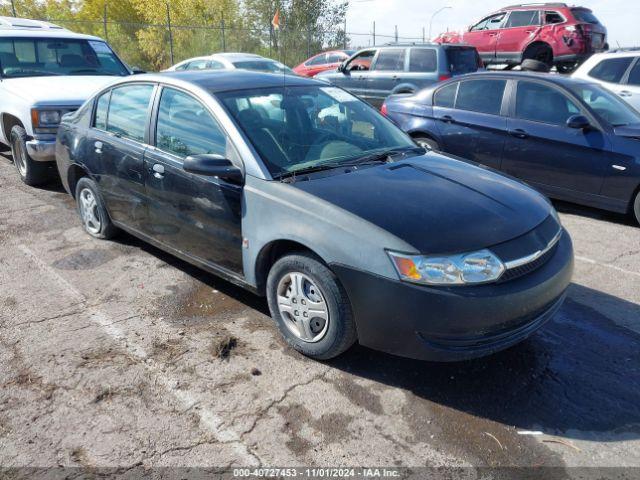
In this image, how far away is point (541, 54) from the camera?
15.1m

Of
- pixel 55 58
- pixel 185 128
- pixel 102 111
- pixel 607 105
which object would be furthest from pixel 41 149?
pixel 607 105

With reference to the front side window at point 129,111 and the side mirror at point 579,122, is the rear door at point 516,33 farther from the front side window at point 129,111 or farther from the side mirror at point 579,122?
the front side window at point 129,111

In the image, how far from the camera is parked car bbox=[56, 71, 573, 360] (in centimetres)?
296

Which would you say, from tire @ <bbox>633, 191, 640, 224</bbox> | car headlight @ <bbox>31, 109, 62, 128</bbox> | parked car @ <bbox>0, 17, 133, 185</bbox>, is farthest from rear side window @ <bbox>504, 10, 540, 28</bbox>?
car headlight @ <bbox>31, 109, 62, 128</bbox>

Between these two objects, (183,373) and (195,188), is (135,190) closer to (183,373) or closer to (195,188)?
(195,188)

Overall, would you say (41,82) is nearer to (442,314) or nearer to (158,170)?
(158,170)

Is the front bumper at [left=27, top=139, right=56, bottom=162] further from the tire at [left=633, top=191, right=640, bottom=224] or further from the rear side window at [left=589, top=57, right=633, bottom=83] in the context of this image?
the rear side window at [left=589, top=57, right=633, bottom=83]

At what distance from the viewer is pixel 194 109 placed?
4.03 metres

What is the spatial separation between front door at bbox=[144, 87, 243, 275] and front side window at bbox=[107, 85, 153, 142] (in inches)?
8.8

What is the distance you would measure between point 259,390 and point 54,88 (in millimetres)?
5649

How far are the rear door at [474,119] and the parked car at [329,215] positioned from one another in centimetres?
275

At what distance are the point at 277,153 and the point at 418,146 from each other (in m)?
1.30

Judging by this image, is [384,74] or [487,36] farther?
[487,36]

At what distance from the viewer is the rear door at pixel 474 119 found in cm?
690
